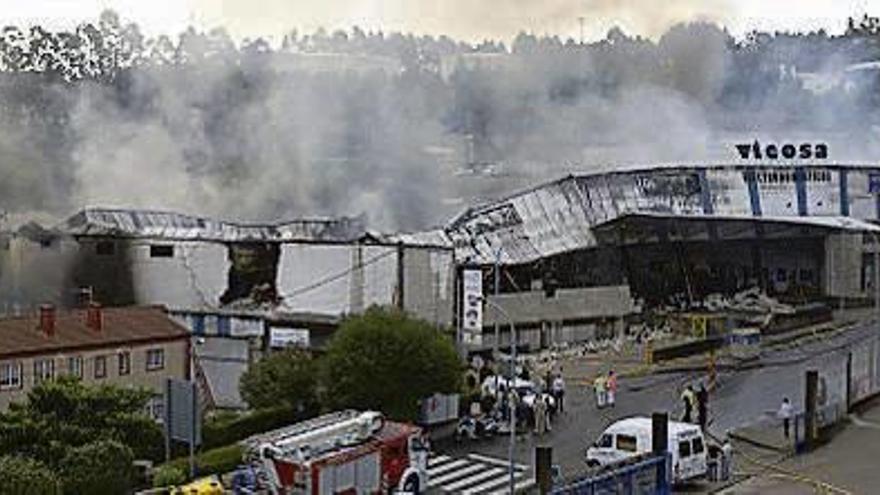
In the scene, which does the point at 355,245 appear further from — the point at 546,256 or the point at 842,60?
the point at 842,60

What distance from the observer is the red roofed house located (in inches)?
1174

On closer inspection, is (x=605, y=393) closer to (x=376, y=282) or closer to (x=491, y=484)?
(x=491, y=484)

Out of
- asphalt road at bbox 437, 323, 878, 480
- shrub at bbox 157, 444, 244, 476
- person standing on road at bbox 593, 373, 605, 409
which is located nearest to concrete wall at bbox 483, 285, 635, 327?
asphalt road at bbox 437, 323, 878, 480

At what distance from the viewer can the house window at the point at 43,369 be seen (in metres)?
30.1

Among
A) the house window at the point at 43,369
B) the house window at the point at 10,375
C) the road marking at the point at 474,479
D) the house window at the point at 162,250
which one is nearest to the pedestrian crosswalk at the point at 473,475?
the road marking at the point at 474,479

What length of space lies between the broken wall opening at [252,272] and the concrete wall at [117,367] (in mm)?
7361

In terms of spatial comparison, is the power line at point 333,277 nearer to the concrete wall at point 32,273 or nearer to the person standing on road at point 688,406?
the concrete wall at point 32,273

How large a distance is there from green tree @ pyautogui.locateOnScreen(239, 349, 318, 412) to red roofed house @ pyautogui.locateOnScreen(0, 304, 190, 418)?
6.59 feet

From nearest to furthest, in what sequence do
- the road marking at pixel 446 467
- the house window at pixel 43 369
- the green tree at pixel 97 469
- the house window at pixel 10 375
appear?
the green tree at pixel 97 469 → the road marking at pixel 446 467 → the house window at pixel 10 375 → the house window at pixel 43 369

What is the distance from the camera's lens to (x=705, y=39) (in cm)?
7269

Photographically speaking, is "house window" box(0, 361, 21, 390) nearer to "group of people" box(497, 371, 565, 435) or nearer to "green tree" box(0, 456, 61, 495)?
"green tree" box(0, 456, 61, 495)

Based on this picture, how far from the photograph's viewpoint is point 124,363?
3219cm

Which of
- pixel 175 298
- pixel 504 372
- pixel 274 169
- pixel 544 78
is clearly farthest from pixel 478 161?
pixel 504 372

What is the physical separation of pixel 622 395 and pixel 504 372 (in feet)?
10.2
